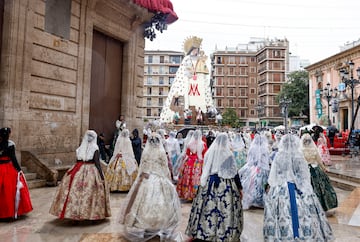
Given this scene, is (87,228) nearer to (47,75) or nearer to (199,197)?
(199,197)

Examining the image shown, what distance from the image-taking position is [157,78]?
74.4 meters

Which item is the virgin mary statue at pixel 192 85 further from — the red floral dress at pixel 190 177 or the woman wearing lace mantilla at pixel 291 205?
the woman wearing lace mantilla at pixel 291 205

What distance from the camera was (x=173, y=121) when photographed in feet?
108

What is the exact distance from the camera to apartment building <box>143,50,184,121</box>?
7294 cm

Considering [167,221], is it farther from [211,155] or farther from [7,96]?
[7,96]

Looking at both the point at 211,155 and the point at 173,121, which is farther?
the point at 173,121

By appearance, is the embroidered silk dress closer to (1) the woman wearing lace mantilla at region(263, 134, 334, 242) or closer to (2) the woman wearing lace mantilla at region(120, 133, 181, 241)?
(2) the woman wearing lace mantilla at region(120, 133, 181, 241)

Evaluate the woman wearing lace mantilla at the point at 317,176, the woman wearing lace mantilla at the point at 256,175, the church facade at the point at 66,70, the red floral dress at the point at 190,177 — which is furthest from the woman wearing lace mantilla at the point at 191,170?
the church facade at the point at 66,70

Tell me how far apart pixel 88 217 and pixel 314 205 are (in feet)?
11.2

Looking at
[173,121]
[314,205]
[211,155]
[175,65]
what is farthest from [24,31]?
[175,65]

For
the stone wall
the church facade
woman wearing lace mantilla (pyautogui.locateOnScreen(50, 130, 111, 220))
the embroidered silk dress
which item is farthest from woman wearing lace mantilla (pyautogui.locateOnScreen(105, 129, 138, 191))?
the embroidered silk dress

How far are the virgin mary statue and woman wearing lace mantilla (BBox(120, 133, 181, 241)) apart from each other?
2885 cm

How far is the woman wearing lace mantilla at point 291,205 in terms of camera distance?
427cm

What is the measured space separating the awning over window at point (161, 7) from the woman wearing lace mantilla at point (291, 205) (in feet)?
25.3
